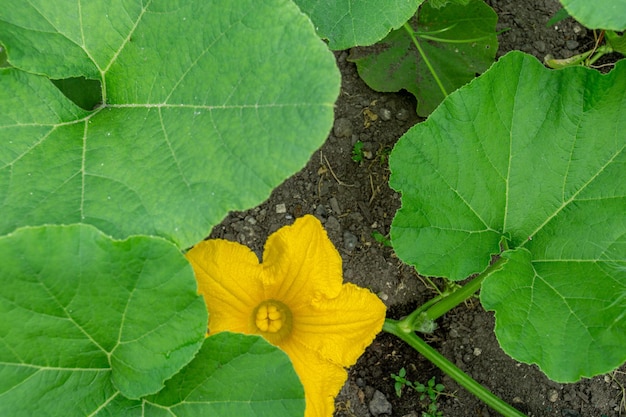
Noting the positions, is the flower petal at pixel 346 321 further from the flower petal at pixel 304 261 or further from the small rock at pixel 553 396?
the small rock at pixel 553 396

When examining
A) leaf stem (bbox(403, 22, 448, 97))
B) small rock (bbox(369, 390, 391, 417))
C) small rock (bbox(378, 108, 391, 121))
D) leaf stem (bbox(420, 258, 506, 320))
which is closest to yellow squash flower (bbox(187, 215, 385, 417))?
leaf stem (bbox(420, 258, 506, 320))

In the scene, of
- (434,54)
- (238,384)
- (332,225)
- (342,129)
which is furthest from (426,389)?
(434,54)

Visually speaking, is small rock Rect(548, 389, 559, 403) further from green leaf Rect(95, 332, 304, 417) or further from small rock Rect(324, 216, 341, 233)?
green leaf Rect(95, 332, 304, 417)

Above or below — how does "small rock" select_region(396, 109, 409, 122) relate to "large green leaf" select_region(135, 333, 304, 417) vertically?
below

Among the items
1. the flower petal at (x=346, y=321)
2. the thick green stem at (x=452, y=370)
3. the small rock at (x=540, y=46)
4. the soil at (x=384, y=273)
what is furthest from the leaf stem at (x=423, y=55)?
the flower petal at (x=346, y=321)

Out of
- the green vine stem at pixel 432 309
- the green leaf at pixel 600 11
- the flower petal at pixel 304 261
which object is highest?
the green leaf at pixel 600 11

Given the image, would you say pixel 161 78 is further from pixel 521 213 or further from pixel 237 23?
pixel 521 213
